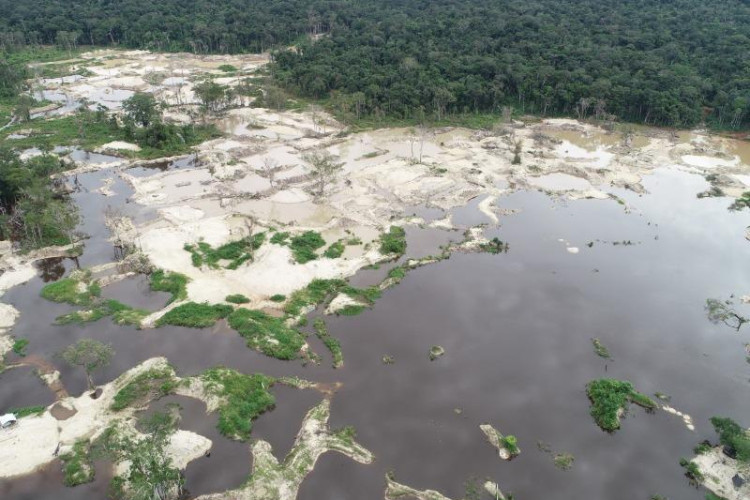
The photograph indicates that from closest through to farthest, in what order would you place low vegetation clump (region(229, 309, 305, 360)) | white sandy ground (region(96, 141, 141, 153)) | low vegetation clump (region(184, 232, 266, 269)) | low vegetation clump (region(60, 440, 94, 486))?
low vegetation clump (region(60, 440, 94, 486)), low vegetation clump (region(229, 309, 305, 360)), low vegetation clump (region(184, 232, 266, 269)), white sandy ground (region(96, 141, 141, 153))

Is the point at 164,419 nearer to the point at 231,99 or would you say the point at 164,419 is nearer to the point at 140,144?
the point at 140,144

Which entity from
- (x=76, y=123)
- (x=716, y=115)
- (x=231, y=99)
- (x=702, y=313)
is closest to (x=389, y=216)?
(x=702, y=313)

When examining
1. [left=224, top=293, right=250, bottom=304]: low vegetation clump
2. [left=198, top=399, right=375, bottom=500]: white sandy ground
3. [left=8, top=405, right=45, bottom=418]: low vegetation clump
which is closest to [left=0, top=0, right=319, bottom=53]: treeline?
[left=224, top=293, right=250, bottom=304]: low vegetation clump

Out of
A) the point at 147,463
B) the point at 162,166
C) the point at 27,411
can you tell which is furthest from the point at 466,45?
the point at 147,463

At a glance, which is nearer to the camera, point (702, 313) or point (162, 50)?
point (702, 313)

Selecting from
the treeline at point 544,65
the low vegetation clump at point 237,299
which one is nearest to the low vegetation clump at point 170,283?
the low vegetation clump at point 237,299

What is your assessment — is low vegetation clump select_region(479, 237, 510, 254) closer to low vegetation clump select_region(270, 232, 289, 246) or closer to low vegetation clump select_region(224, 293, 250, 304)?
low vegetation clump select_region(270, 232, 289, 246)

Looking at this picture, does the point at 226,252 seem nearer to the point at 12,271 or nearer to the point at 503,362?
the point at 12,271
